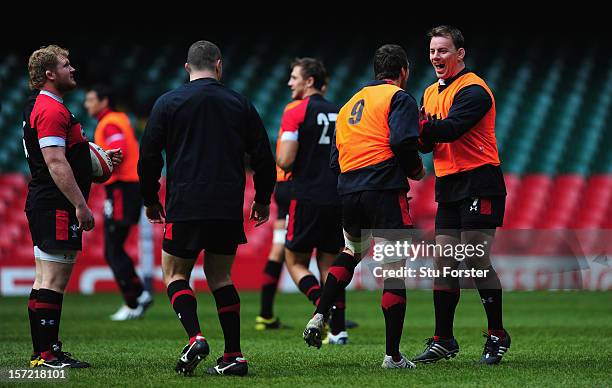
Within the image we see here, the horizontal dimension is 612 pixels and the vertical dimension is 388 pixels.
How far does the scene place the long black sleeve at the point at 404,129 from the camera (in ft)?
19.8

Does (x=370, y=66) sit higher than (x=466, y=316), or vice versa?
(x=370, y=66)

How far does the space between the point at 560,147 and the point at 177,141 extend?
571 inches

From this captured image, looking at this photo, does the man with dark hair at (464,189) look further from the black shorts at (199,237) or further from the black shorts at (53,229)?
the black shorts at (53,229)

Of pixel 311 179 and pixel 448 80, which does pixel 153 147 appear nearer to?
pixel 448 80

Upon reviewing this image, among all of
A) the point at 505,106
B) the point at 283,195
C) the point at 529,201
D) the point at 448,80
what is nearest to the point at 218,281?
the point at 448,80

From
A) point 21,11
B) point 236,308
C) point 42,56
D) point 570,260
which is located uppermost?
point 21,11

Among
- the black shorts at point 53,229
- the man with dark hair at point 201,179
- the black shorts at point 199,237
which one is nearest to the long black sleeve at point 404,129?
the man with dark hair at point 201,179

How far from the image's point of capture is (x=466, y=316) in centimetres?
1072

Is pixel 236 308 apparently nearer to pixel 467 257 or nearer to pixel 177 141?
pixel 177 141

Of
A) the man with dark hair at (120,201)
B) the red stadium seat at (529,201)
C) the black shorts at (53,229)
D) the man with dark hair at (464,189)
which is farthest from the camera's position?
the red stadium seat at (529,201)

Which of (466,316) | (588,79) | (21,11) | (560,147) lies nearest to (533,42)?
(588,79)

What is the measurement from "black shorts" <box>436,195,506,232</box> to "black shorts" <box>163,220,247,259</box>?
4.81 feet

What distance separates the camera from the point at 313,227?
818 cm

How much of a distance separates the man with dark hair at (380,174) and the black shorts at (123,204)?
435 centimetres
